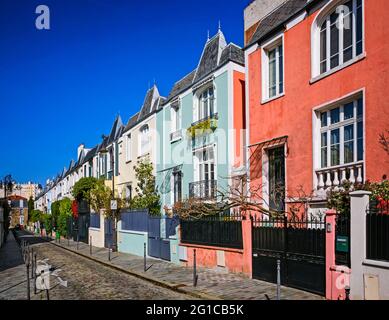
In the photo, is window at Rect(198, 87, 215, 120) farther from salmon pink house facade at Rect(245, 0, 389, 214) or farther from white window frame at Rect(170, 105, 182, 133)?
salmon pink house facade at Rect(245, 0, 389, 214)

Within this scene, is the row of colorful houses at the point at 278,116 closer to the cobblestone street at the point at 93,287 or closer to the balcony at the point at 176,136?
the balcony at the point at 176,136

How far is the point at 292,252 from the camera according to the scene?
10891mm

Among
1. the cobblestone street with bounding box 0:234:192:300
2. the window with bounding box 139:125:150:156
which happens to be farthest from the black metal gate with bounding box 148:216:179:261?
the window with bounding box 139:125:150:156

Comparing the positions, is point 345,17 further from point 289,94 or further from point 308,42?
point 289,94

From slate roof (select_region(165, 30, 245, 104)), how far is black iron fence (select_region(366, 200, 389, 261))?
978 cm

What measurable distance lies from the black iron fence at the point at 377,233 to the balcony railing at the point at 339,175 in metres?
1.97

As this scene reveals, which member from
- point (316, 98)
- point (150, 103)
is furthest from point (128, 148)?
point (316, 98)

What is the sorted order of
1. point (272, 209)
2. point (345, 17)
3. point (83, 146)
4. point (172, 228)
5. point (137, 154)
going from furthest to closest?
point (83, 146) < point (137, 154) < point (172, 228) < point (272, 209) < point (345, 17)

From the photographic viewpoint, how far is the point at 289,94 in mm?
13320

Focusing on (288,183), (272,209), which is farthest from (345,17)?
(272,209)

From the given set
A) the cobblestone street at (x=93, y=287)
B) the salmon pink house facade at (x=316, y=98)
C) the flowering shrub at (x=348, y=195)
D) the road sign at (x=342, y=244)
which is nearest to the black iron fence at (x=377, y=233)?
the flowering shrub at (x=348, y=195)

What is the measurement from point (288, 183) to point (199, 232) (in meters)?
4.18

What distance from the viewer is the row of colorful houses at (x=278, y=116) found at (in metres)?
10.7

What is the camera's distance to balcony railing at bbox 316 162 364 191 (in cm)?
1075
